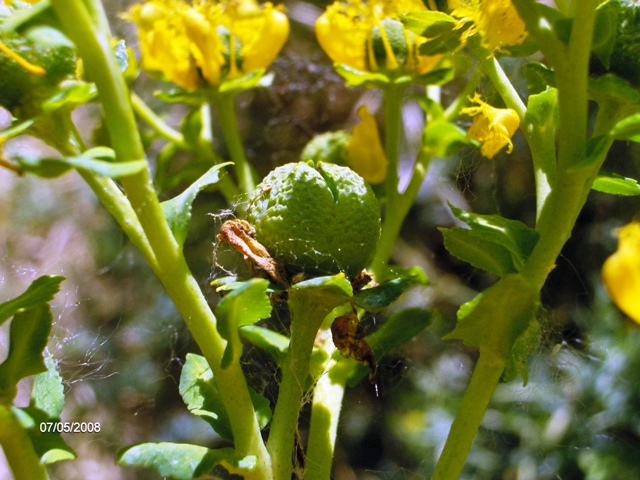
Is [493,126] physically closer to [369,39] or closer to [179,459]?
[369,39]

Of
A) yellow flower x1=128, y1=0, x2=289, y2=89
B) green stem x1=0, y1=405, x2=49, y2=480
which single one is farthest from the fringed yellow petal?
green stem x1=0, y1=405, x2=49, y2=480

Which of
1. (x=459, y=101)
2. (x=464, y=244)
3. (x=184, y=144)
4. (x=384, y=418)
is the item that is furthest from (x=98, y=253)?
(x=464, y=244)

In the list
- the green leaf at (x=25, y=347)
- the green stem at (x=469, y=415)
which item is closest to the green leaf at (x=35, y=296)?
the green leaf at (x=25, y=347)

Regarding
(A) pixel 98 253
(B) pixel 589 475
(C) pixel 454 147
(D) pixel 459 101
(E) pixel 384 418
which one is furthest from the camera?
(A) pixel 98 253

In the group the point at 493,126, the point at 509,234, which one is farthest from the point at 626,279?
the point at 493,126

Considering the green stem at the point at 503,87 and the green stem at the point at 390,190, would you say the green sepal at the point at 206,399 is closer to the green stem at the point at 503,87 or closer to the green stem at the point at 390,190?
the green stem at the point at 390,190

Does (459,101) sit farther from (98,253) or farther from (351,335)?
(98,253)
